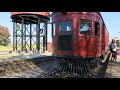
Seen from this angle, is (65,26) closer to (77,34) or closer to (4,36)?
(77,34)

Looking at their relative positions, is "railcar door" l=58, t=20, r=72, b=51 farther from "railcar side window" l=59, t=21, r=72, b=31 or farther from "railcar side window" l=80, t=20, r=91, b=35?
"railcar side window" l=80, t=20, r=91, b=35

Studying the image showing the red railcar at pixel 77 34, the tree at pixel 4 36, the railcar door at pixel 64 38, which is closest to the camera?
the red railcar at pixel 77 34

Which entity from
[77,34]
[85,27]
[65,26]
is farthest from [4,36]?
[77,34]

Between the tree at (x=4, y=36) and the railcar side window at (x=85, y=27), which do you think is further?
the tree at (x=4, y=36)

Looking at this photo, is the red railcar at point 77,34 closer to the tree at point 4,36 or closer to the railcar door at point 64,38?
the railcar door at point 64,38

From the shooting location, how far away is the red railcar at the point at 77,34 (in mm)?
10000

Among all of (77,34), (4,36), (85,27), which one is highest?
(4,36)

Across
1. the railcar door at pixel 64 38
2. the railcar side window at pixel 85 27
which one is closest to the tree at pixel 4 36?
the railcar door at pixel 64 38

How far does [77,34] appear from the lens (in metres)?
10.1
